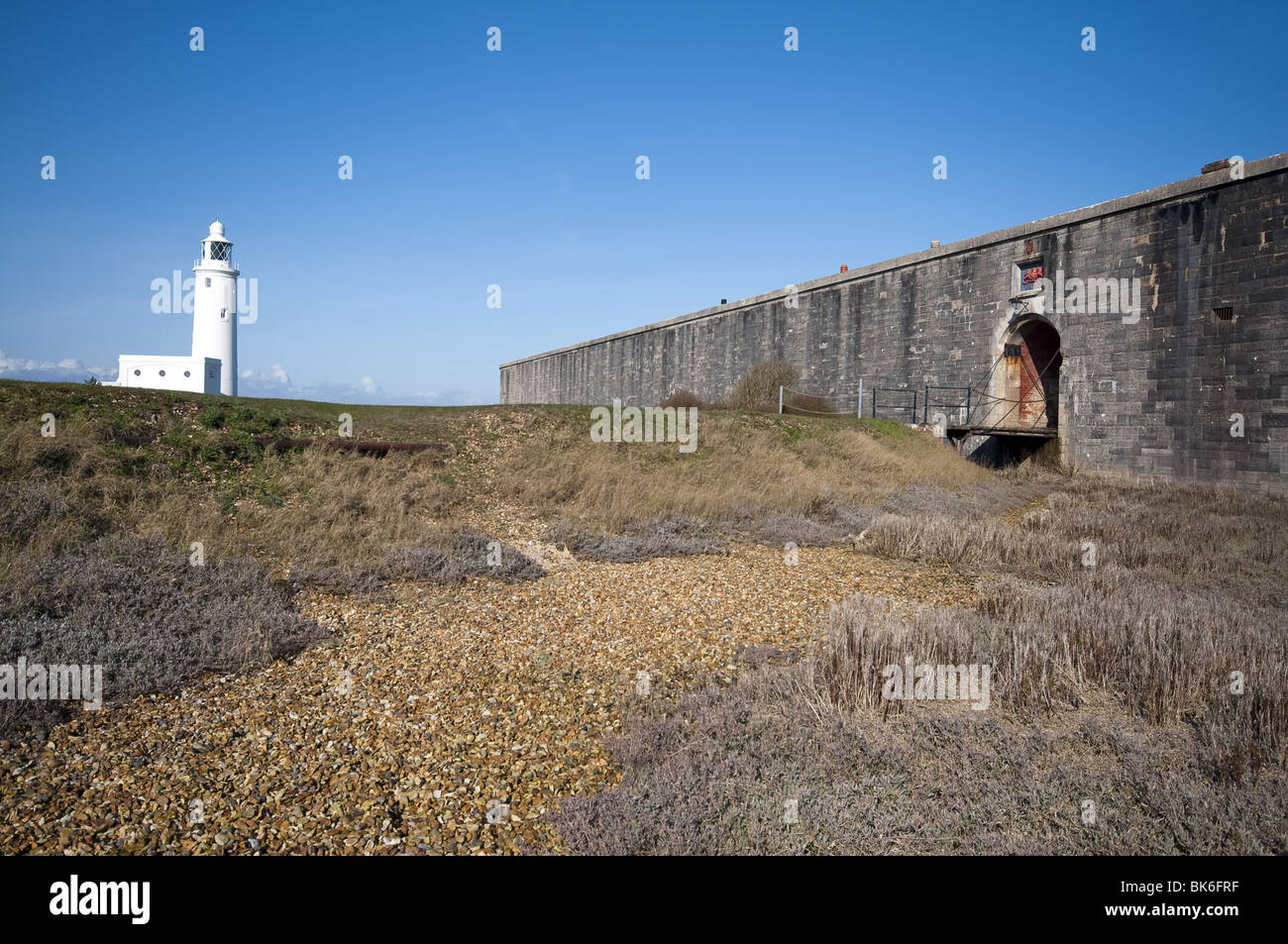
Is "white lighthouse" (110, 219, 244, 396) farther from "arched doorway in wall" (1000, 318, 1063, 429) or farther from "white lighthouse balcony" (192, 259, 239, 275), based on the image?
"arched doorway in wall" (1000, 318, 1063, 429)

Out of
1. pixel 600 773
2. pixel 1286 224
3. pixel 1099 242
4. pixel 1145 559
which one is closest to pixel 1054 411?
pixel 1099 242

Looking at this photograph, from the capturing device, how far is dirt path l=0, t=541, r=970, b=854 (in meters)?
3.15

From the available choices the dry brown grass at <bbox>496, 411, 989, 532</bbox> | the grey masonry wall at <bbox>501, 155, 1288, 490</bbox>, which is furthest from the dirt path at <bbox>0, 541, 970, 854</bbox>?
the grey masonry wall at <bbox>501, 155, 1288, 490</bbox>

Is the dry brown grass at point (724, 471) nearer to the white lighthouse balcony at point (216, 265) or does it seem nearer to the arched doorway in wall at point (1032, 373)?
the arched doorway in wall at point (1032, 373)

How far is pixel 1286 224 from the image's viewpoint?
1441 centimetres

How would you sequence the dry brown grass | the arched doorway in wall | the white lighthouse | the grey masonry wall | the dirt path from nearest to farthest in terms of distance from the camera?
the dirt path → the dry brown grass → the grey masonry wall → the arched doorway in wall → the white lighthouse

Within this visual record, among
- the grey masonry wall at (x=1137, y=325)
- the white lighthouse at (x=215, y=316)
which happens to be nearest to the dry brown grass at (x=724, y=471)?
the grey masonry wall at (x=1137, y=325)

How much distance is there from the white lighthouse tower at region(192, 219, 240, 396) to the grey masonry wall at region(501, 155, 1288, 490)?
27.5m

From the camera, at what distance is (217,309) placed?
105 ft

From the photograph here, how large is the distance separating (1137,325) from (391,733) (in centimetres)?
2015

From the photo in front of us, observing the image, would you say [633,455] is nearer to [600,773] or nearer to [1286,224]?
[600,773]

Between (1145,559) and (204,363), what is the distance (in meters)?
33.8

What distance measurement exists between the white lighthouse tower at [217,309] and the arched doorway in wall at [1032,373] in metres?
32.8

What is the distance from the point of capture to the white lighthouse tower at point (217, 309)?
31.6 metres
